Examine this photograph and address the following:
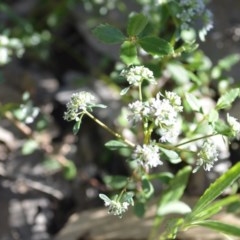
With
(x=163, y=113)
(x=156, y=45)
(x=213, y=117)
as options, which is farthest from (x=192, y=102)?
(x=163, y=113)

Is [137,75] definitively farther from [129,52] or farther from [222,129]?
[222,129]

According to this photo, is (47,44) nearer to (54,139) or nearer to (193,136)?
(54,139)

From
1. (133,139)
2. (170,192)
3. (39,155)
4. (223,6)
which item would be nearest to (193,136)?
(170,192)

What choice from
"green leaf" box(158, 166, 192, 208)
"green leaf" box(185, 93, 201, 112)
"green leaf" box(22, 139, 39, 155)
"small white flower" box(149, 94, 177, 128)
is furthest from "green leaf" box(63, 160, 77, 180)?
"small white flower" box(149, 94, 177, 128)

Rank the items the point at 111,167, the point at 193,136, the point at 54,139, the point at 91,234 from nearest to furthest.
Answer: the point at 193,136
the point at 91,234
the point at 111,167
the point at 54,139

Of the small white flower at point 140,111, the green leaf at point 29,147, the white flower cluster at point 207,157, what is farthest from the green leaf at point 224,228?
the green leaf at point 29,147

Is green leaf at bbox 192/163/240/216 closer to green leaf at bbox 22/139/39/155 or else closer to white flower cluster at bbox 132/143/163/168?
white flower cluster at bbox 132/143/163/168
